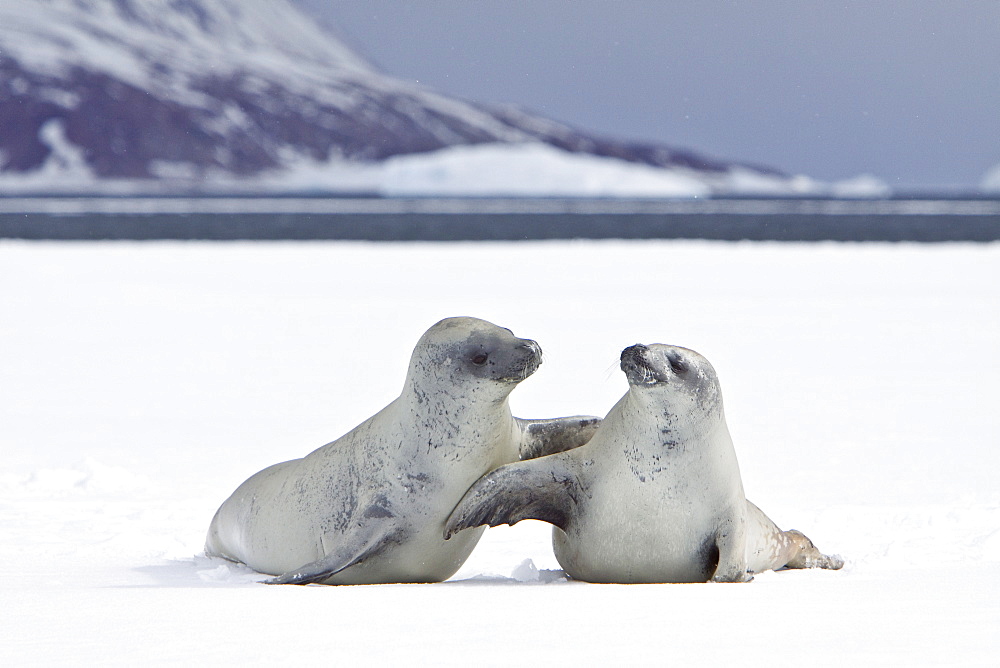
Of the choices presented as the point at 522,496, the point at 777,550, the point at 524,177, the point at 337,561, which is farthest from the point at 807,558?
the point at 524,177

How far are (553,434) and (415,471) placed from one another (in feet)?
1.97

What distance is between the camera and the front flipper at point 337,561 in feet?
12.4

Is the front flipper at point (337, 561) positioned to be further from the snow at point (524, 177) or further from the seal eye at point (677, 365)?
the snow at point (524, 177)

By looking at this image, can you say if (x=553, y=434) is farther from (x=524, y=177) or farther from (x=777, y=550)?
(x=524, y=177)

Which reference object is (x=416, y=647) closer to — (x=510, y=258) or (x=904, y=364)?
(x=904, y=364)

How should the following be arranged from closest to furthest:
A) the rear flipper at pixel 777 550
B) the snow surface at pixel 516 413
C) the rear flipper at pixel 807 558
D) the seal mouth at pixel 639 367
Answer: the snow surface at pixel 516 413
the seal mouth at pixel 639 367
the rear flipper at pixel 777 550
the rear flipper at pixel 807 558

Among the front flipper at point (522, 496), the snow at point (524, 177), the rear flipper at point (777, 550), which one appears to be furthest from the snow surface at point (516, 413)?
the snow at point (524, 177)

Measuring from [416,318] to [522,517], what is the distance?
801 cm

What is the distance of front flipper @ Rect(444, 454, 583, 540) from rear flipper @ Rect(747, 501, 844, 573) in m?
0.61

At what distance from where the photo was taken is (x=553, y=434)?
437 centimetres

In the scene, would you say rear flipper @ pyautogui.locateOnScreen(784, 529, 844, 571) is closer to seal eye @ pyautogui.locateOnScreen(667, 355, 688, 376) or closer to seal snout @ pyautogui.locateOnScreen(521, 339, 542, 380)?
seal eye @ pyautogui.locateOnScreen(667, 355, 688, 376)

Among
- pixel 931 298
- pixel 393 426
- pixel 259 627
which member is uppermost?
pixel 931 298

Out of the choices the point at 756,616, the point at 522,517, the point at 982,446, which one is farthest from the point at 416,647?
the point at 982,446

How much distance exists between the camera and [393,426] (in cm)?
409
